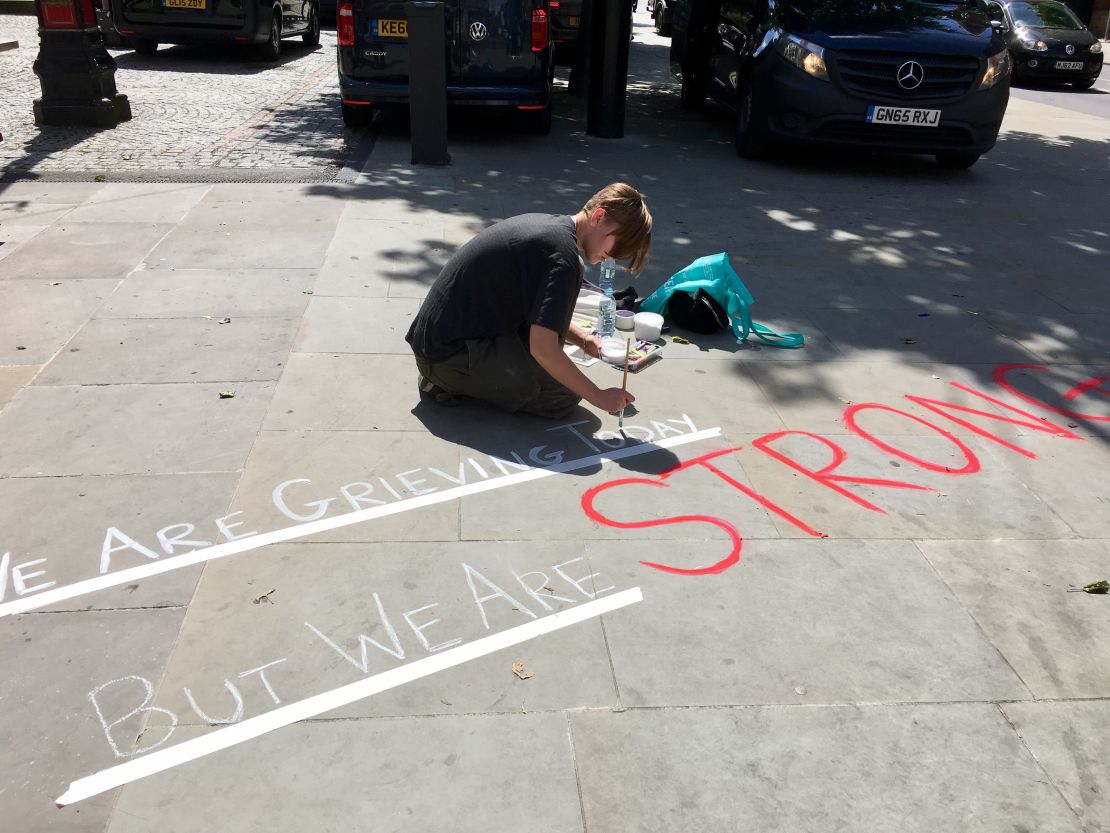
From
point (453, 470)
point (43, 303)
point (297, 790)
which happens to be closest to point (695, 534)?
point (453, 470)

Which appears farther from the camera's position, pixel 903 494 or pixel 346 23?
pixel 346 23

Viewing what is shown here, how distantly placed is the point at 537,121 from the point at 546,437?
7.14 m

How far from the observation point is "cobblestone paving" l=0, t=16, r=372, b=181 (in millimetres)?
8234

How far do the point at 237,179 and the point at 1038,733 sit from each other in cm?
725

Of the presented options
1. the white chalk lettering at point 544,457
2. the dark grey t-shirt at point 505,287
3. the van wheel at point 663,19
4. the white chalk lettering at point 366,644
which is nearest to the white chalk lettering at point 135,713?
the white chalk lettering at point 366,644

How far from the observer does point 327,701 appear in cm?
259

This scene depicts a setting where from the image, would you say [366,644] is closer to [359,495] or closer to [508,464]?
[359,495]

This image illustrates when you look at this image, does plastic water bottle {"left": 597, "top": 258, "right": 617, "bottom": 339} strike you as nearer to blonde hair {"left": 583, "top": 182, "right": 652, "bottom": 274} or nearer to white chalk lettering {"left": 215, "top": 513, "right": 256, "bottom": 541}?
blonde hair {"left": 583, "top": 182, "right": 652, "bottom": 274}

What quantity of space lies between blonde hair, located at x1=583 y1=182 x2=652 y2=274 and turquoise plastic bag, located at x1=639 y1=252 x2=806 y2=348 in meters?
1.68

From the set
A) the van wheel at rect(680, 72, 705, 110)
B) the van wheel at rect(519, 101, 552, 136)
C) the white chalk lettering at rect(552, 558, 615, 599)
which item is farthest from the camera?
the van wheel at rect(680, 72, 705, 110)

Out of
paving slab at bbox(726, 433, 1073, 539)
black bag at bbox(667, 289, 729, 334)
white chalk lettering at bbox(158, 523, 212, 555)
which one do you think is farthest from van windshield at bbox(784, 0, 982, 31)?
white chalk lettering at bbox(158, 523, 212, 555)

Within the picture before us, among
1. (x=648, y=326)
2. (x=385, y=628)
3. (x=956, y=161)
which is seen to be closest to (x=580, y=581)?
(x=385, y=628)

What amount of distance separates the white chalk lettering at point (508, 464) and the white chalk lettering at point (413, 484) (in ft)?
0.97

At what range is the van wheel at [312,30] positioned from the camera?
1677 centimetres
